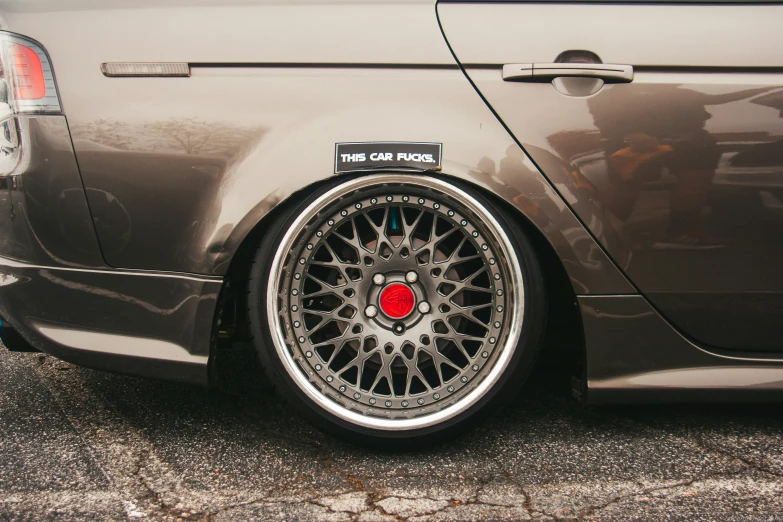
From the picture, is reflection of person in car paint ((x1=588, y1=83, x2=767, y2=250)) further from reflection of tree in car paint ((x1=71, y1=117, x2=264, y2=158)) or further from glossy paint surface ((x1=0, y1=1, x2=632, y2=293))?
reflection of tree in car paint ((x1=71, y1=117, x2=264, y2=158))

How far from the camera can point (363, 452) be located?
2.27 meters

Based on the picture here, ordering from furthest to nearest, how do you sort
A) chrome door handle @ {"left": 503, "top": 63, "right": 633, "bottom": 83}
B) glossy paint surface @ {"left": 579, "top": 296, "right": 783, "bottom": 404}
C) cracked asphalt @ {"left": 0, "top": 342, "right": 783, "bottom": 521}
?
glossy paint surface @ {"left": 579, "top": 296, "right": 783, "bottom": 404}, chrome door handle @ {"left": 503, "top": 63, "right": 633, "bottom": 83}, cracked asphalt @ {"left": 0, "top": 342, "right": 783, "bottom": 521}

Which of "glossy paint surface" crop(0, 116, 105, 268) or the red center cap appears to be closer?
"glossy paint surface" crop(0, 116, 105, 268)

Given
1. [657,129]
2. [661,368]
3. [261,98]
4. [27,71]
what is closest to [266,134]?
[261,98]

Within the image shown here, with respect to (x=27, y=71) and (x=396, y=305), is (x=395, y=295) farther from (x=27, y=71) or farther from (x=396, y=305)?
(x=27, y=71)

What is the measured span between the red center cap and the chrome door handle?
26.8 inches

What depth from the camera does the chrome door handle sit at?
2.09 m

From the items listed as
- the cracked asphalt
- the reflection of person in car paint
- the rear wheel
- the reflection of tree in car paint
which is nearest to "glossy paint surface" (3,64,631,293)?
the reflection of tree in car paint

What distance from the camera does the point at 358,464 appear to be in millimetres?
2184

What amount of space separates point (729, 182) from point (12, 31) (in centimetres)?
208

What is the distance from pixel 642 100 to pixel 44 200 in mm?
1739

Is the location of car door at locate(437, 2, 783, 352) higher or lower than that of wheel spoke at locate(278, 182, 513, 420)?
higher

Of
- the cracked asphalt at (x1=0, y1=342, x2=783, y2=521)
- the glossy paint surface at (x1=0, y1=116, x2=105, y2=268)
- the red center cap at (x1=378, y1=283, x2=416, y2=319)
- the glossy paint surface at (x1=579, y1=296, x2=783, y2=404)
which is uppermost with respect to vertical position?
the glossy paint surface at (x1=0, y1=116, x2=105, y2=268)

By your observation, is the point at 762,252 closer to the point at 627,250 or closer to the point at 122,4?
the point at 627,250
